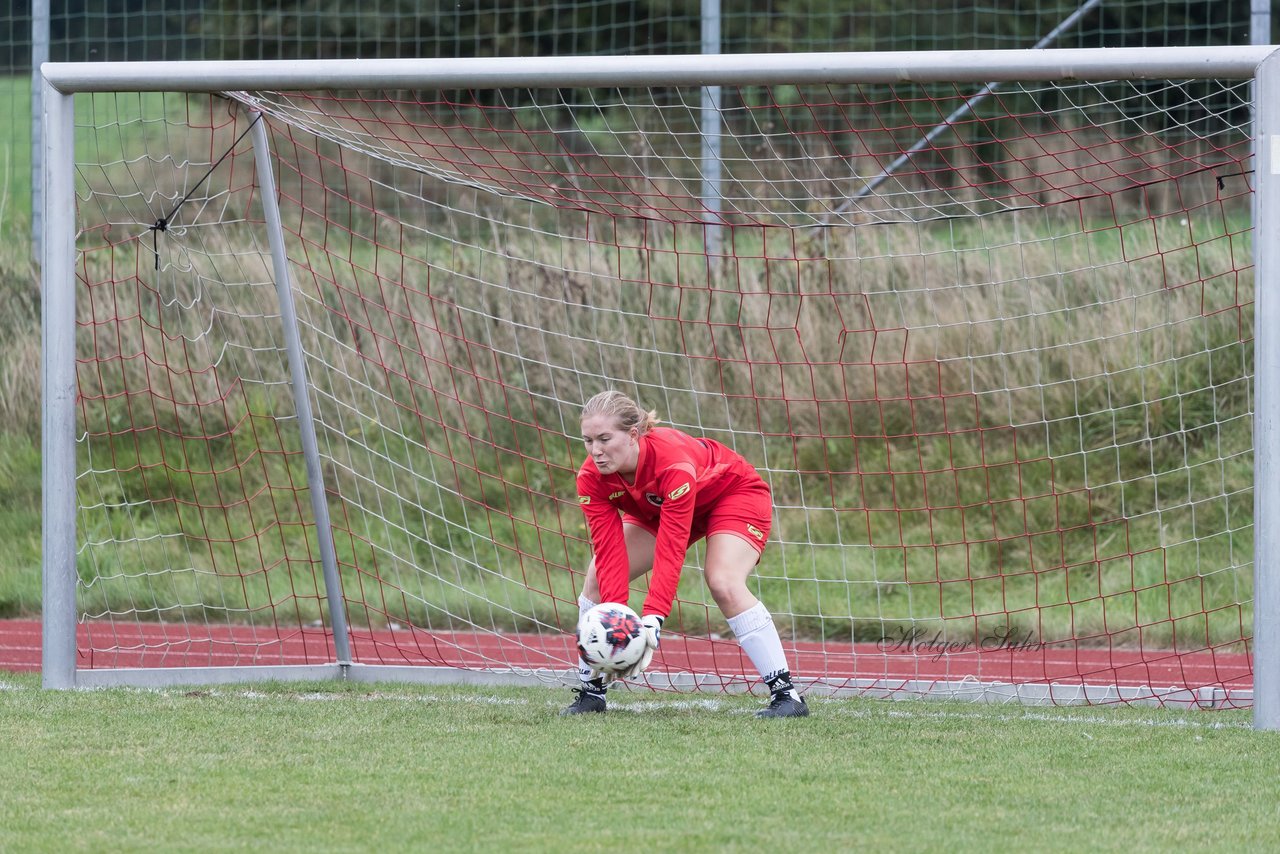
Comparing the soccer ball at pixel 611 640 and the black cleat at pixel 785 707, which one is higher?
→ the soccer ball at pixel 611 640

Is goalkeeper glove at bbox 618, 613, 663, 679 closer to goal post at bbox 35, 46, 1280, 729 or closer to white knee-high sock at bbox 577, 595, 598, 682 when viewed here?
white knee-high sock at bbox 577, 595, 598, 682

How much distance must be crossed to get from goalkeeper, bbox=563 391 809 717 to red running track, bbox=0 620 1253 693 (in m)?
1.06

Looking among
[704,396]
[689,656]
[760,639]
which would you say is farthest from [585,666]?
[704,396]

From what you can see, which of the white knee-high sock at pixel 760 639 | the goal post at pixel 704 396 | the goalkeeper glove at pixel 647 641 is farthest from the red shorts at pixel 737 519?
the goal post at pixel 704 396

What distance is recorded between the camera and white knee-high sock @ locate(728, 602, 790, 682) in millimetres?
5289

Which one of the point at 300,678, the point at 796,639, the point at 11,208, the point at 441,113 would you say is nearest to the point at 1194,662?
the point at 796,639

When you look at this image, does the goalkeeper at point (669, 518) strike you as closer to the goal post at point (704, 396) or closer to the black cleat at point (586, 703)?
the black cleat at point (586, 703)

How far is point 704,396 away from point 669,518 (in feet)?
16.7

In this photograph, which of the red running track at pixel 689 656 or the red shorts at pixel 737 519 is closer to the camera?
the red shorts at pixel 737 519

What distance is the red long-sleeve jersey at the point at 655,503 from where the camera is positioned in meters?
5.16

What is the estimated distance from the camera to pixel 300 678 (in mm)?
6254

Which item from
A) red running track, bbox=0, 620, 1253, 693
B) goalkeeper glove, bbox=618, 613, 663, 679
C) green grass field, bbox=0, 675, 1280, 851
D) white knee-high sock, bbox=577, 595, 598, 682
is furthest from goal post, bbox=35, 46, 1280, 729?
goalkeeper glove, bbox=618, 613, 663, 679

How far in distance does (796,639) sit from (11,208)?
730cm

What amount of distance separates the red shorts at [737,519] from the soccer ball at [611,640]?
0.53 m
